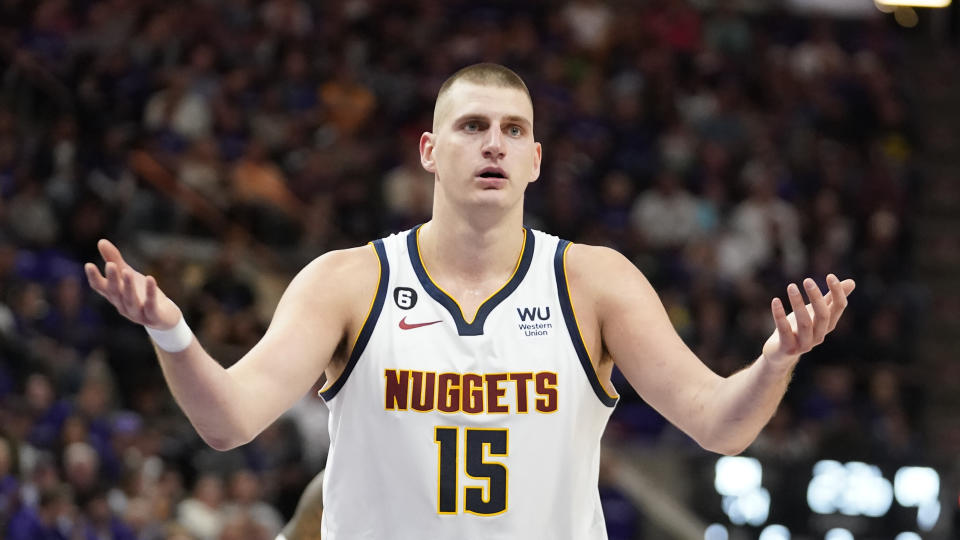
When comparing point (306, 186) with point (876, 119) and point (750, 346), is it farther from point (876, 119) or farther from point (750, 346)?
point (876, 119)

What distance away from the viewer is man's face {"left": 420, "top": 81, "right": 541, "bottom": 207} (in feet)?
18.8

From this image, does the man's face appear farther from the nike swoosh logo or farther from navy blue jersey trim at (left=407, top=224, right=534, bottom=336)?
the nike swoosh logo

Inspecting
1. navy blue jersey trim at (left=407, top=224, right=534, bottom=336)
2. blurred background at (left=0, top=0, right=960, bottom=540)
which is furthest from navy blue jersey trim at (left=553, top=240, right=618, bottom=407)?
blurred background at (left=0, top=0, right=960, bottom=540)

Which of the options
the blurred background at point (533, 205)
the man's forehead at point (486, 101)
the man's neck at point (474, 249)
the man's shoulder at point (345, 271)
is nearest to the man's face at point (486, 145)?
the man's forehead at point (486, 101)

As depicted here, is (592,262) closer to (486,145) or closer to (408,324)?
(486,145)

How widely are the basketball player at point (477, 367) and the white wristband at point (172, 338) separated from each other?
241mm

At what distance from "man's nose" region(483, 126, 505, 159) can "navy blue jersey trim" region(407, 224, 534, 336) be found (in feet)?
1.57

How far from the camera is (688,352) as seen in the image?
18.2 ft

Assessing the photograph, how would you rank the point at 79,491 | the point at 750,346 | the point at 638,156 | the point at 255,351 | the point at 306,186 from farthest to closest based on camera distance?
1. the point at 638,156
2. the point at 306,186
3. the point at 750,346
4. the point at 79,491
5. the point at 255,351

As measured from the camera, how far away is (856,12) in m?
23.9

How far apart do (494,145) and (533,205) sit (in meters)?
12.7

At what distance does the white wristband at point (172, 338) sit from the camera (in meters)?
4.88

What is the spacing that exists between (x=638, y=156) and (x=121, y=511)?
9.26 m

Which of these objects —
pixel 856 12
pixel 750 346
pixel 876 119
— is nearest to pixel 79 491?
pixel 750 346
